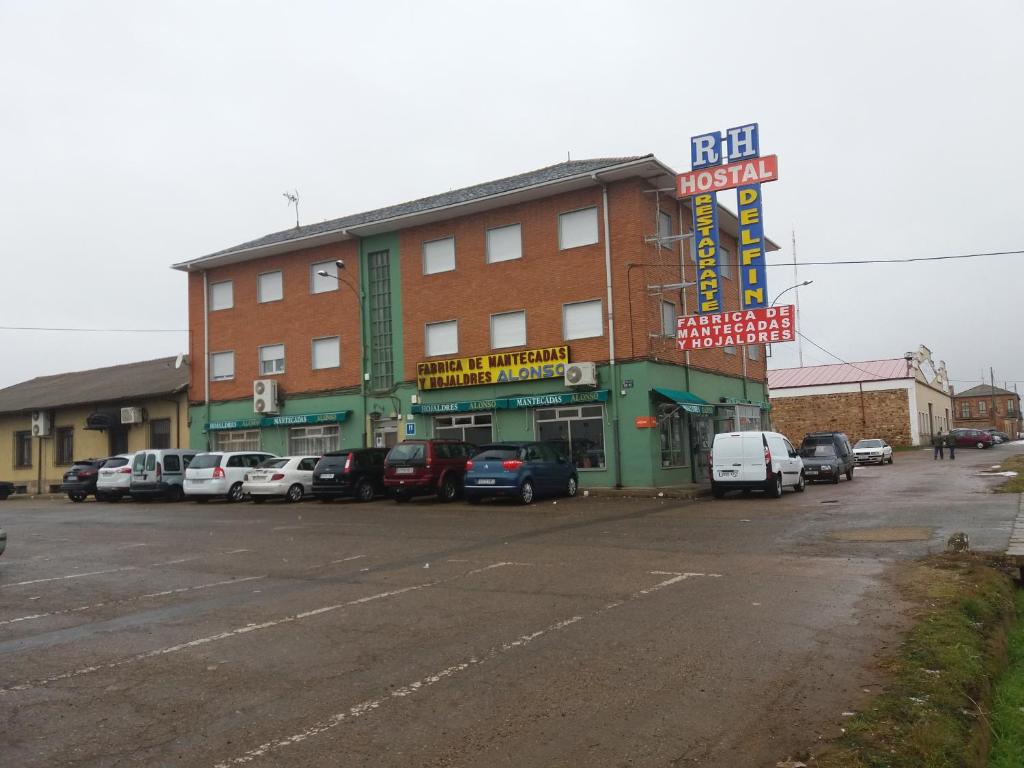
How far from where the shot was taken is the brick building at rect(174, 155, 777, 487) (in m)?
24.8

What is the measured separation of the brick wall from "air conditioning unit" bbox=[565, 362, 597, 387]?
3611cm

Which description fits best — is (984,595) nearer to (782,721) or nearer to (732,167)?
(782,721)

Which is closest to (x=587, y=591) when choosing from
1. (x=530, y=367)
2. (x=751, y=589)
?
(x=751, y=589)

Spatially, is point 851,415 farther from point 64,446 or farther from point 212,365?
point 64,446

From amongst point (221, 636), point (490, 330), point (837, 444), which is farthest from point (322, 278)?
point (221, 636)

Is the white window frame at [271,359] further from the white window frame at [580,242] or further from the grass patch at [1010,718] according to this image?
the grass patch at [1010,718]

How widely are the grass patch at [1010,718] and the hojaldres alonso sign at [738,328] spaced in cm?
1729

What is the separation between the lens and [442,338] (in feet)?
93.6

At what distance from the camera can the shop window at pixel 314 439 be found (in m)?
30.5

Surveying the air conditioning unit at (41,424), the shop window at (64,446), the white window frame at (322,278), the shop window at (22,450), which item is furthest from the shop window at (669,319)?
the shop window at (22,450)

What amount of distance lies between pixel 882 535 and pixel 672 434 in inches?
523

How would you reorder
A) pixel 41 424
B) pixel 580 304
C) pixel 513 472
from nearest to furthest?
pixel 513 472
pixel 580 304
pixel 41 424

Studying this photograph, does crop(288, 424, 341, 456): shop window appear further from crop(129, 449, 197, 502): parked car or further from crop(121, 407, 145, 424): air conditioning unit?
crop(121, 407, 145, 424): air conditioning unit

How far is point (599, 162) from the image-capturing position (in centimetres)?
2677
